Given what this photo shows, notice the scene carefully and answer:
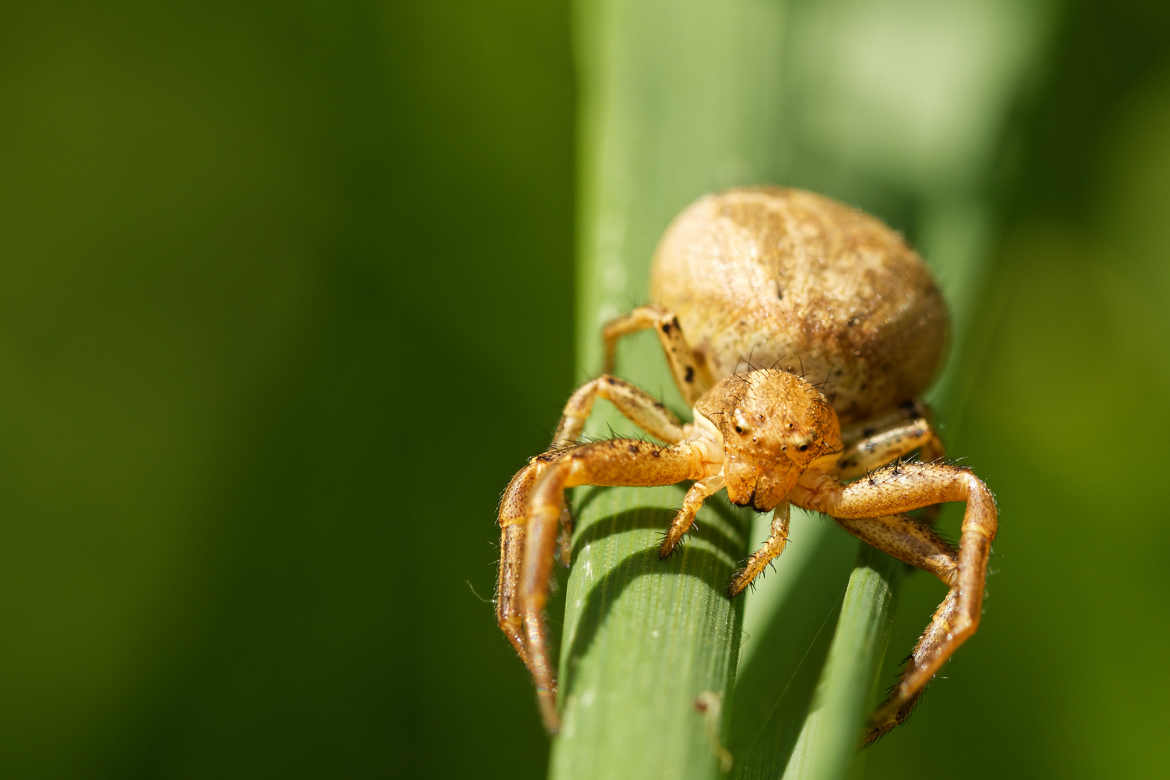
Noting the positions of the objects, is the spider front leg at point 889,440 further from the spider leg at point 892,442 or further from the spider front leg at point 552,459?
the spider front leg at point 552,459

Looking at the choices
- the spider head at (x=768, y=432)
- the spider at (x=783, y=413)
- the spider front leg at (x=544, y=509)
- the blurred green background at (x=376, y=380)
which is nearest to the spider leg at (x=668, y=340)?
the spider at (x=783, y=413)

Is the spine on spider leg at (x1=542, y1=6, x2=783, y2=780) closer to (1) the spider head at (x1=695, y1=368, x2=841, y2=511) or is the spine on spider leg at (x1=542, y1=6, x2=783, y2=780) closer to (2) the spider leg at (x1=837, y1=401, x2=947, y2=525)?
(1) the spider head at (x1=695, y1=368, x2=841, y2=511)

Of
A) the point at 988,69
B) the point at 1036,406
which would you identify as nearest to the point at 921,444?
the point at 1036,406

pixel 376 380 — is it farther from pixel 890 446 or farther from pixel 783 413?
pixel 890 446

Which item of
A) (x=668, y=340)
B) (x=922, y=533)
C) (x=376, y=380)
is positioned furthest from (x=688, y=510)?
(x=376, y=380)

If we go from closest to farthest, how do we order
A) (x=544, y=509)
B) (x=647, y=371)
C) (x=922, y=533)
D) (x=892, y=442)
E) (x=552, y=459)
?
(x=544, y=509) → (x=552, y=459) → (x=922, y=533) → (x=892, y=442) → (x=647, y=371)

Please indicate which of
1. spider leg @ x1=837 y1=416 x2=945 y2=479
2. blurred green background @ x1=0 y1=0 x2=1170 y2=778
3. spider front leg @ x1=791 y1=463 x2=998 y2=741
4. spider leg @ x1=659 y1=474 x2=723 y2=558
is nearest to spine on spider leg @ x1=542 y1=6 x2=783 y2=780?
spider leg @ x1=659 y1=474 x2=723 y2=558

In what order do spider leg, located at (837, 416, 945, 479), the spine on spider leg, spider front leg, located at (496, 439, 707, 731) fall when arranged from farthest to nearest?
spider leg, located at (837, 416, 945, 479) < spider front leg, located at (496, 439, 707, 731) < the spine on spider leg
